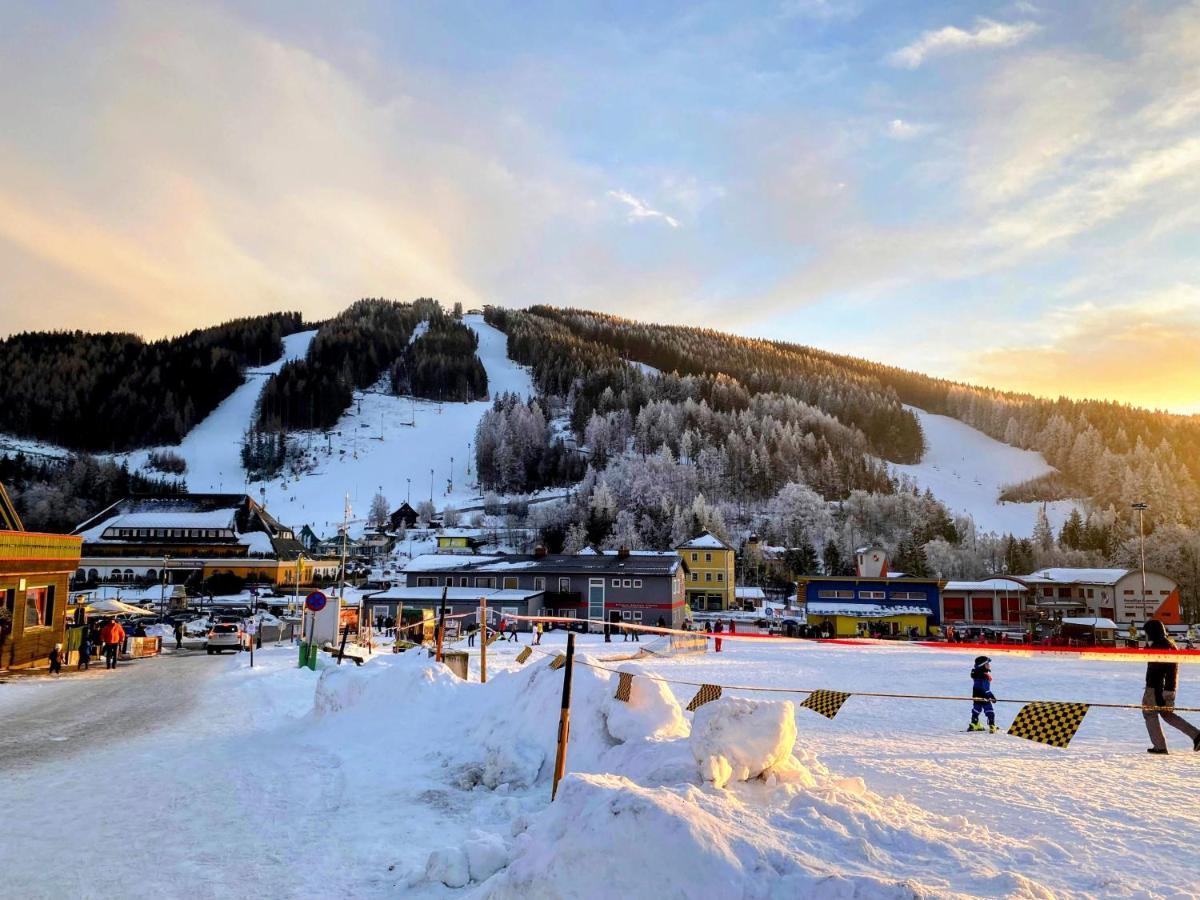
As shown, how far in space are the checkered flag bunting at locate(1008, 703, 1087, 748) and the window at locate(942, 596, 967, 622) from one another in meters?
73.9

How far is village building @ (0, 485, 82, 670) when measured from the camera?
72.7ft

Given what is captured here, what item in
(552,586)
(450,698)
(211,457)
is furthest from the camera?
(211,457)

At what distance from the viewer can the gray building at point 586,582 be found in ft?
193

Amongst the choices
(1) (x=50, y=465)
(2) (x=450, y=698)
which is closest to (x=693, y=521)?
(2) (x=450, y=698)

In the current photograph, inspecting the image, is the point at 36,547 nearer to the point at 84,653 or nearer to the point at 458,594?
the point at 84,653

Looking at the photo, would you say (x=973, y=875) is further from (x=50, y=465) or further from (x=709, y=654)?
(x=50, y=465)

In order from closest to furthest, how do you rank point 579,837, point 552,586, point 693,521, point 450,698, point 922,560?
point 579,837
point 450,698
point 552,586
point 922,560
point 693,521

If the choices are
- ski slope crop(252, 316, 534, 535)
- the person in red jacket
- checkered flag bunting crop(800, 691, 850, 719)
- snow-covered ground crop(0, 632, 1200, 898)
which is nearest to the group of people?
snow-covered ground crop(0, 632, 1200, 898)

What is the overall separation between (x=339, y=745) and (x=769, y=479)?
14764 cm

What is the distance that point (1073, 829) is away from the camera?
303 inches

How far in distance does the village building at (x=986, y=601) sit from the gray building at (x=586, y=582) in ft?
103

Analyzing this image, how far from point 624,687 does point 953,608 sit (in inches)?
2987

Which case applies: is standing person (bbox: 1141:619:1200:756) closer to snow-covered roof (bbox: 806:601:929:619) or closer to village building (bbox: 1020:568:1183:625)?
snow-covered roof (bbox: 806:601:929:619)

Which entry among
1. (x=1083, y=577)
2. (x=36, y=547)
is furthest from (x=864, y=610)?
(x=36, y=547)
